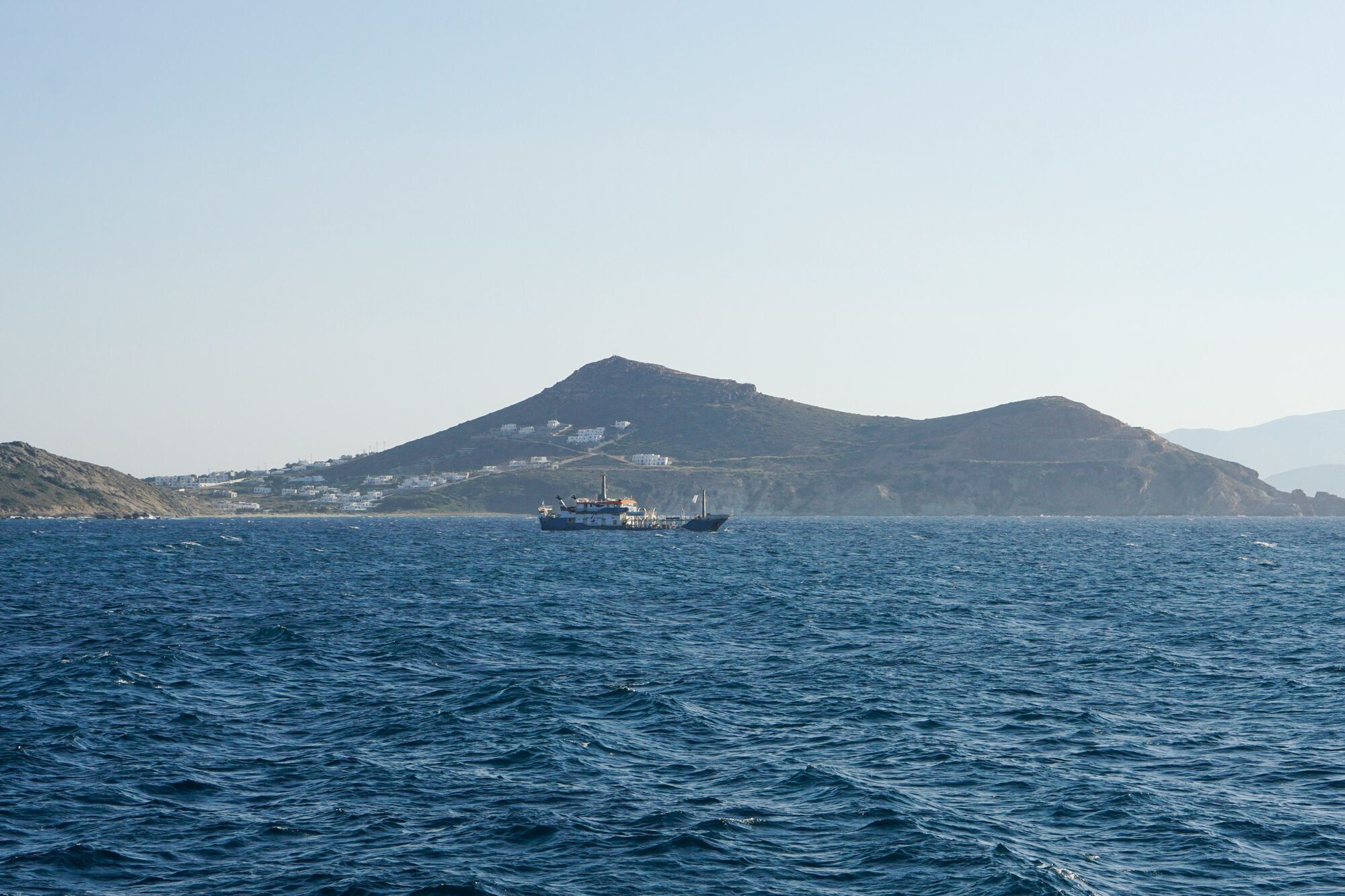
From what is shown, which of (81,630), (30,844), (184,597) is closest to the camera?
(30,844)

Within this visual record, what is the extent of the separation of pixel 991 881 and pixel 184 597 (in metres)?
69.1

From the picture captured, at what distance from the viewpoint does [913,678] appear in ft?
149

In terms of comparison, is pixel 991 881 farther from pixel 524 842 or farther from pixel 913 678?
pixel 913 678

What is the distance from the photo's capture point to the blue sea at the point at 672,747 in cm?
2375

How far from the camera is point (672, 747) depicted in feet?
111

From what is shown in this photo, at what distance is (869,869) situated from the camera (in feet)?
77.5

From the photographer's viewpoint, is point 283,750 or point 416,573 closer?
point 283,750

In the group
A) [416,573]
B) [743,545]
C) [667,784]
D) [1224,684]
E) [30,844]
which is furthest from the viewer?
[743,545]

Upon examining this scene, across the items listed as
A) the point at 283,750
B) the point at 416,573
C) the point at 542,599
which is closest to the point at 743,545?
the point at 416,573

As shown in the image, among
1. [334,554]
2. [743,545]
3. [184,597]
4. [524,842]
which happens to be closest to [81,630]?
[184,597]

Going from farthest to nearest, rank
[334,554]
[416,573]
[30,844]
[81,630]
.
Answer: [334,554] → [416,573] → [81,630] → [30,844]

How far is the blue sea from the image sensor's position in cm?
2375

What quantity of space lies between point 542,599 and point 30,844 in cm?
5555

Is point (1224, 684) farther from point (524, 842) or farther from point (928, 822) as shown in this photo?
point (524, 842)
